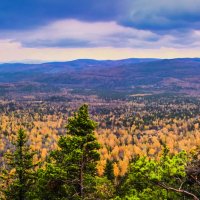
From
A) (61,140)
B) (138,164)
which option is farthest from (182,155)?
(61,140)

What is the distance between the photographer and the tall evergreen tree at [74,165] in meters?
30.3

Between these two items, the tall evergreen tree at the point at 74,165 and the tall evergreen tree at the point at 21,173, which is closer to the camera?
the tall evergreen tree at the point at 74,165

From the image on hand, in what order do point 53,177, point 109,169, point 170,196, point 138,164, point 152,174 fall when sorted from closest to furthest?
point 152,174
point 138,164
point 170,196
point 53,177
point 109,169

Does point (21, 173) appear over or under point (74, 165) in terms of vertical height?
under

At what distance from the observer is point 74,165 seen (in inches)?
1217

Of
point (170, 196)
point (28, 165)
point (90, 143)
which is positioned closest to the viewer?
point (170, 196)

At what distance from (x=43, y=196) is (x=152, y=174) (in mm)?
14034

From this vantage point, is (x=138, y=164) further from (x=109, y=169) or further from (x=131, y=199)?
(x=109, y=169)

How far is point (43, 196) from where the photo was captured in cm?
3259

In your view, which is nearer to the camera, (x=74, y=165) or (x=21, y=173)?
(x=74, y=165)

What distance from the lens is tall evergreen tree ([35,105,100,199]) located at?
30.3 m

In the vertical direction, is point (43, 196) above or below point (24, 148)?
below

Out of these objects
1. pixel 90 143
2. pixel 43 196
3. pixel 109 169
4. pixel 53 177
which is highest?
pixel 90 143

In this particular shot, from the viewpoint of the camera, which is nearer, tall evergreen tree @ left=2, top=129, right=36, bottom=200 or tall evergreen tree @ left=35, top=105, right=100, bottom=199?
tall evergreen tree @ left=35, top=105, right=100, bottom=199
